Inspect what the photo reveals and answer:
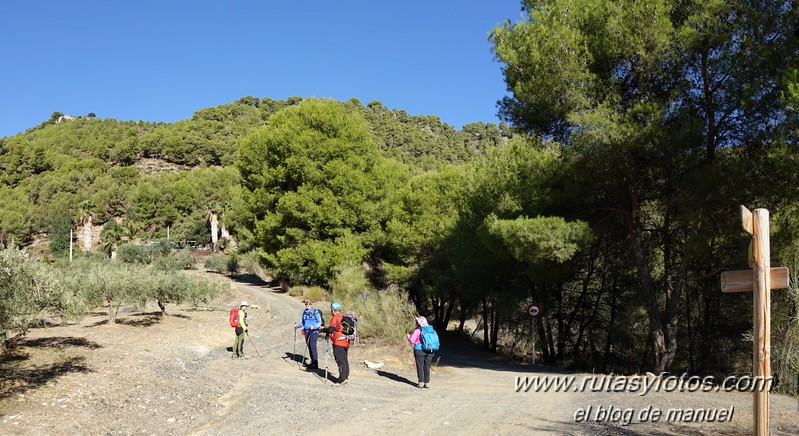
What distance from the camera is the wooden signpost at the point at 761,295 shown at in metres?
5.11

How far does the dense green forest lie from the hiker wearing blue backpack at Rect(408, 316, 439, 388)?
4.13 meters

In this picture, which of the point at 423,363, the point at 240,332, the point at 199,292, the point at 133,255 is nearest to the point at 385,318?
the point at 240,332

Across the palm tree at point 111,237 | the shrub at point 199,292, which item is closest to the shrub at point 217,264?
the palm tree at point 111,237

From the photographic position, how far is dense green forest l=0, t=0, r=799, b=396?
12750 millimetres

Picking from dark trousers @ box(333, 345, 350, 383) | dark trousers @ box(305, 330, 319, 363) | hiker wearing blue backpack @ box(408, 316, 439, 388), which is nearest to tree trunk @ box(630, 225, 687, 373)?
hiker wearing blue backpack @ box(408, 316, 439, 388)

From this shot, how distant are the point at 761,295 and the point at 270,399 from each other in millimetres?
8019

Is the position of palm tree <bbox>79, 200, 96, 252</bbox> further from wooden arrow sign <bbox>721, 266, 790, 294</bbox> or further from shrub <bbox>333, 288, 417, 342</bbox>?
wooden arrow sign <bbox>721, 266, 790, 294</bbox>

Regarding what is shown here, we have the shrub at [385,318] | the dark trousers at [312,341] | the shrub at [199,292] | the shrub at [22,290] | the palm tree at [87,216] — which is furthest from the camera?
the palm tree at [87,216]

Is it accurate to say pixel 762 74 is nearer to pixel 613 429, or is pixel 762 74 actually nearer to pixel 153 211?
pixel 613 429

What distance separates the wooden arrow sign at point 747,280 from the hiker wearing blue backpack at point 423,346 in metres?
6.91

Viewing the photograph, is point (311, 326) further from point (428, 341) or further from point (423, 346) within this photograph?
point (428, 341)

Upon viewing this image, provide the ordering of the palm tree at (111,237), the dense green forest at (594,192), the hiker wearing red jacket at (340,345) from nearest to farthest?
1. the hiker wearing red jacket at (340,345)
2. the dense green forest at (594,192)
3. the palm tree at (111,237)

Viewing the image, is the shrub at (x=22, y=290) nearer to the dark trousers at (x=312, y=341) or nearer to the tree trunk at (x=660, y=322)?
the dark trousers at (x=312, y=341)

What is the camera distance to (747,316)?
17359 millimetres
